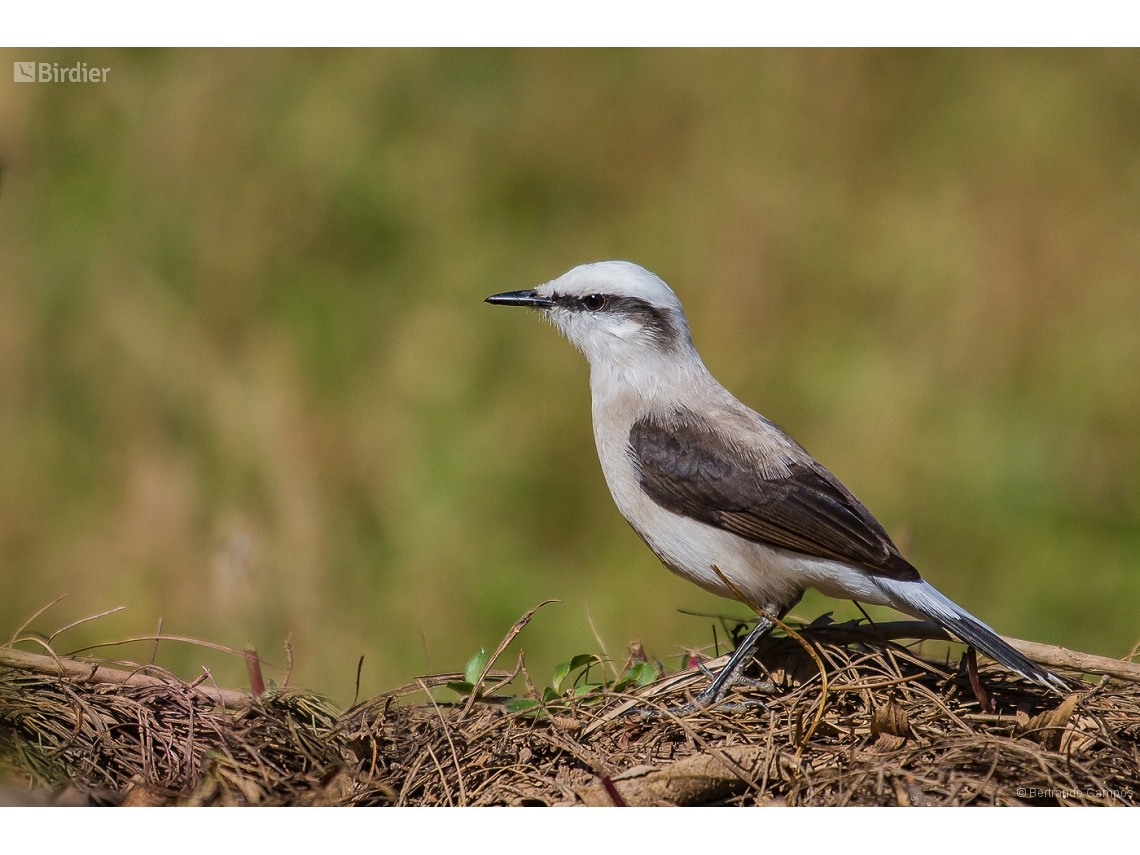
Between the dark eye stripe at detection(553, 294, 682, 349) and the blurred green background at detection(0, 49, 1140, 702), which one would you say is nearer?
the dark eye stripe at detection(553, 294, 682, 349)

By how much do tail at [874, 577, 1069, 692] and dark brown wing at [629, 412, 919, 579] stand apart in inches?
2.5

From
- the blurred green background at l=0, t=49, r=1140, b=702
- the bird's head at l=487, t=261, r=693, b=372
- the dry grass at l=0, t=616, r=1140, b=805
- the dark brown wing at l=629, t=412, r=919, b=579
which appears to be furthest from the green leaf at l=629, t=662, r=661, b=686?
the blurred green background at l=0, t=49, r=1140, b=702

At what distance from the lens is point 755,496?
4922 millimetres

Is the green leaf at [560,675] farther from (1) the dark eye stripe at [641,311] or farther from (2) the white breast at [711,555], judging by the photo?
(1) the dark eye stripe at [641,311]

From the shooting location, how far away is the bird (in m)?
4.61

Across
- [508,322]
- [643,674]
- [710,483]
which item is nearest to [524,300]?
[710,483]

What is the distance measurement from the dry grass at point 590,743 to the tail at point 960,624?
3.7 inches

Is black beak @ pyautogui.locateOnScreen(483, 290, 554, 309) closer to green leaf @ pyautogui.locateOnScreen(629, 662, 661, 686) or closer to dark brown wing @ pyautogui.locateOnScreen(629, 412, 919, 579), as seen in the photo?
dark brown wing @ pyautogui.locateOnScreen(629, 412, 919, 579)

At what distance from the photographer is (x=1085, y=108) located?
8820 millimetres

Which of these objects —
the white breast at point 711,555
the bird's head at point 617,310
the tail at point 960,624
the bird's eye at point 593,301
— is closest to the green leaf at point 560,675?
the white breast at point 711,555

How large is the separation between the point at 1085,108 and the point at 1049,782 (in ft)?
23.5

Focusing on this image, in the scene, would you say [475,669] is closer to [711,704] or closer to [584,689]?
[584,689]

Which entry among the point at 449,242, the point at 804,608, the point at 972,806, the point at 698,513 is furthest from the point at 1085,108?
the point at 972,806

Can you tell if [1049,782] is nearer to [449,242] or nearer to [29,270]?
[449,242]
